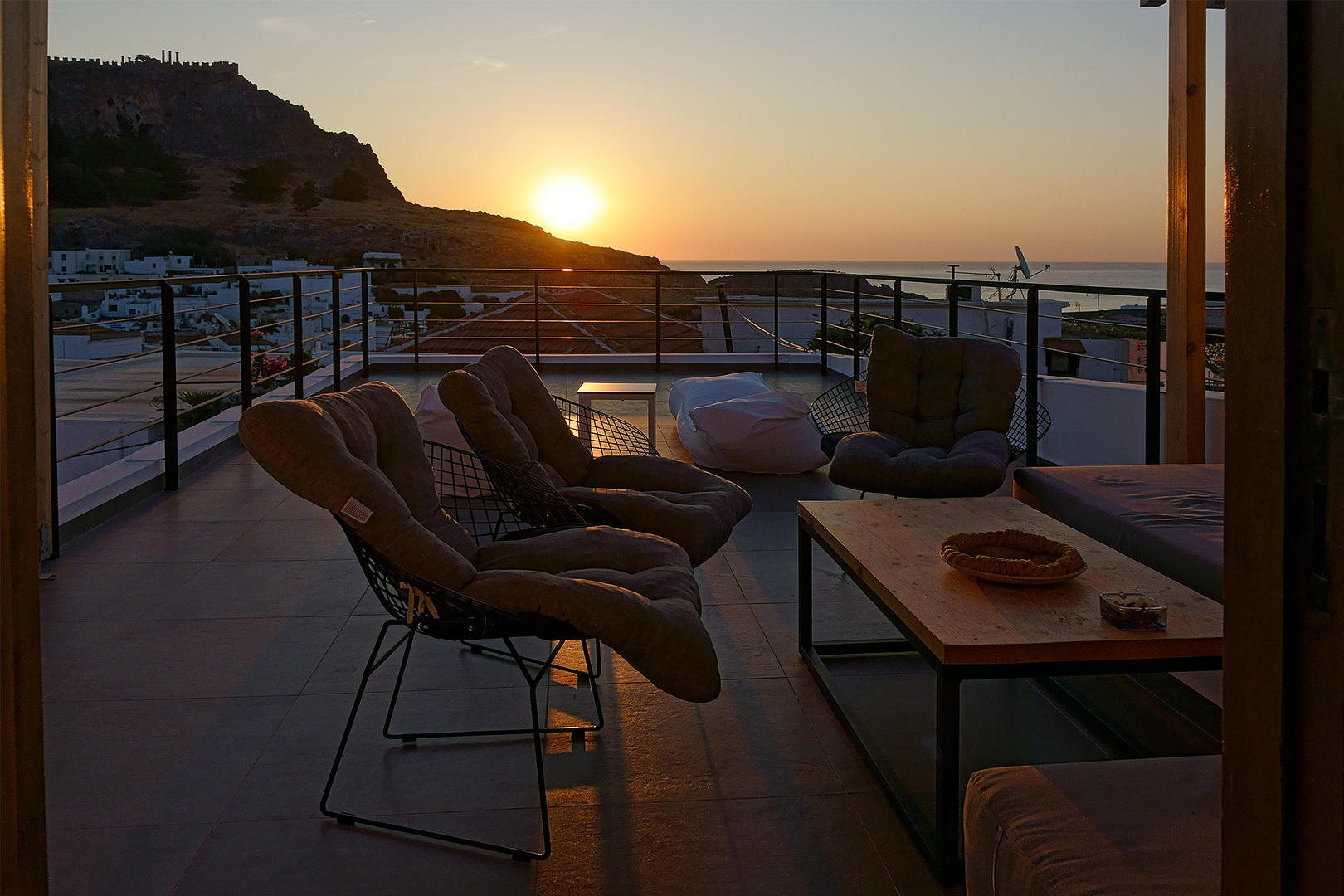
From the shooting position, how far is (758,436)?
194 inches

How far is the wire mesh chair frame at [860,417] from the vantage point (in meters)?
4.76

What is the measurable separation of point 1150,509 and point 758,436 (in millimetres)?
2351

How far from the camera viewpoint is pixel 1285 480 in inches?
25.1

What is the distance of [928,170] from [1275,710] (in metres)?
16.4

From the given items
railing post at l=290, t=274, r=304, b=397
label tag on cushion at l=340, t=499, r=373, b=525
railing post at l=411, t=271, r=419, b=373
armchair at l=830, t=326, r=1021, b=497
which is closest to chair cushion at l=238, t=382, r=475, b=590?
label tag on cushion at l=340, t=499, r=373, b=525

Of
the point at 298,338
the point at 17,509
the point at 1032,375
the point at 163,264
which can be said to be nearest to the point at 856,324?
the point at 1032,375

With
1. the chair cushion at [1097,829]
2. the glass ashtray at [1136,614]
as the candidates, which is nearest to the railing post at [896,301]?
the glass ashtray at [1136,614]

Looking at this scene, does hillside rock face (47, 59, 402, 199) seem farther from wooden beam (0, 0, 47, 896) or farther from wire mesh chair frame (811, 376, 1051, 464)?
wooden beam (0, 0, 47, 896)

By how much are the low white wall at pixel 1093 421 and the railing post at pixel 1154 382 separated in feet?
0.16

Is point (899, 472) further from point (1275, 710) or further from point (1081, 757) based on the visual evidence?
point (1275, 710)

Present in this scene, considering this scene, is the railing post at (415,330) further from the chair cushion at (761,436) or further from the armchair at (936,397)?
the armchair at (936,397)

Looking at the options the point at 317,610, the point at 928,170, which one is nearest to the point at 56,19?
the point at 317,610

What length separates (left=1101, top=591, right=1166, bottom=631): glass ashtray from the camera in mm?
1794

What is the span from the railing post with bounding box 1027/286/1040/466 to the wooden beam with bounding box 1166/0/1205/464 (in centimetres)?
78
